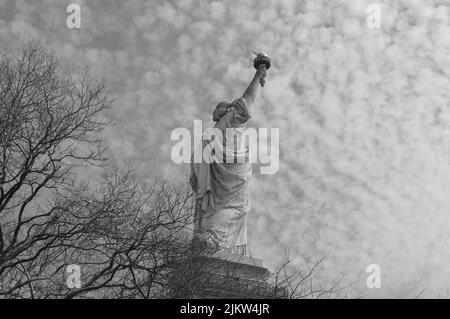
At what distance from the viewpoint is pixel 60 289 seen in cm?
946

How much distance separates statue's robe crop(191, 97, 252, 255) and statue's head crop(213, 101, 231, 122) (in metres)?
0.74

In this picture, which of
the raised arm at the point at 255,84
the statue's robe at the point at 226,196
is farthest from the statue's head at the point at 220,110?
the statue's robe at the point at 226,196

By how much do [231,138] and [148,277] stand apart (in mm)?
4282

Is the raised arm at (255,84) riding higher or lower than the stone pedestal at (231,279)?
higher

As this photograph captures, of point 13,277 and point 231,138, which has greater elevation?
point 231,138

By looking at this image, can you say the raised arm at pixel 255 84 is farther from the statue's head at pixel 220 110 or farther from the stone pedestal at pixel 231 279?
the stone pedestal at pixel 231 279

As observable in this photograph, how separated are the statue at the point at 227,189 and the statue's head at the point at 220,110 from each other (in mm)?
335

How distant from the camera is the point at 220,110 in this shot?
13.8 meters

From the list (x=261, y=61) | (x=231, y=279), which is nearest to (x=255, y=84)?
(x=261, y=61)

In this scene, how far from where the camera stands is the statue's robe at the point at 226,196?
12164 mm
